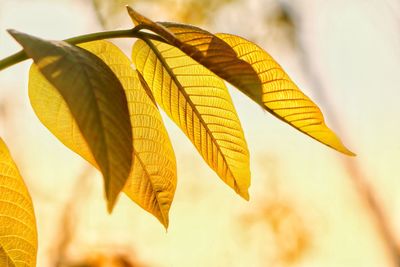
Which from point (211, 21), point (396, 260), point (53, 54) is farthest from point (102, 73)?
point (396, 260)

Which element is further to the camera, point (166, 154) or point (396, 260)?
point (396, 260)

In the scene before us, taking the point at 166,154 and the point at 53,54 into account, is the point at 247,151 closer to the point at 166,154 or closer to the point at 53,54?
the point at 166,154

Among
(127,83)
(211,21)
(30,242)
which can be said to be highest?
(211,21)

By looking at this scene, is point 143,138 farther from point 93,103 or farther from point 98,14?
point 98,14

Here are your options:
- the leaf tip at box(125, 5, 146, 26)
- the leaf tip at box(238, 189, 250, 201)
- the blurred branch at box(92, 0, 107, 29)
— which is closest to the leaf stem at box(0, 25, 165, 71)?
the leaf tip at box(125, 5, 146, 26)

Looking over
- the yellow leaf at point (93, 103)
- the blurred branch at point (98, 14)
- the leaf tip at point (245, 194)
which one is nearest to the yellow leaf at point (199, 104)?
the leaf tip at point (245, 194)

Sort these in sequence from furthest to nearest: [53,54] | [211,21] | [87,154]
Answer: [211,21]
[87,154]
[53,54]

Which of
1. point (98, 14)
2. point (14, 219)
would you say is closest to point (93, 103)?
point (14, 219)

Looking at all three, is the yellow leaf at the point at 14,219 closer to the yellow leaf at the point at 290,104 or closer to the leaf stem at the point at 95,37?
A: the leaf stem at the point at 95,37
